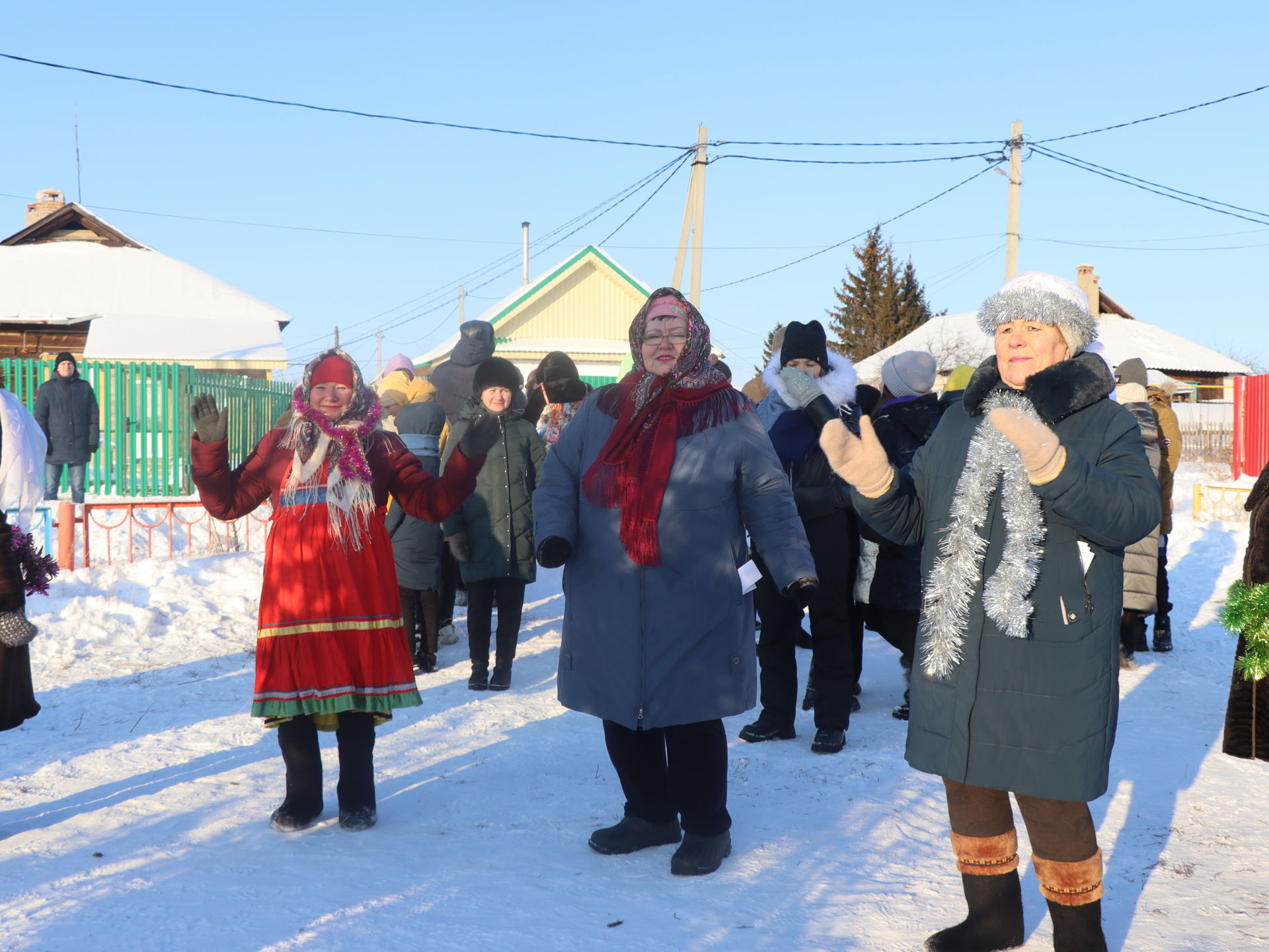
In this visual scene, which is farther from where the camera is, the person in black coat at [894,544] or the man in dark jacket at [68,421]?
the man in dark jacket at [68,421]

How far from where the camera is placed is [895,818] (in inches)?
164

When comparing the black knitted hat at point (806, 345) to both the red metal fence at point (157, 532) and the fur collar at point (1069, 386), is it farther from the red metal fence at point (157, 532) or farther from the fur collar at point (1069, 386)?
the red metal fence at point (157, 532)

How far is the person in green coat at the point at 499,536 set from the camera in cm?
629

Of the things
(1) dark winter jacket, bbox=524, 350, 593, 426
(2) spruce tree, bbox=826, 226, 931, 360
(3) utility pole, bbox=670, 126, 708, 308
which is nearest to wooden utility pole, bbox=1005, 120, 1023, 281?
(3) utility pole, bbox=670, 126, 708, 308

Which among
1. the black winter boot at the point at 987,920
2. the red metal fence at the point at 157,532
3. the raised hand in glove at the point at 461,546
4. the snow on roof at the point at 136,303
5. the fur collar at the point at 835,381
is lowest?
the black winter boot at the point at 987,920

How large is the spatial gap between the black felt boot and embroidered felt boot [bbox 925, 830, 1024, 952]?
209cm

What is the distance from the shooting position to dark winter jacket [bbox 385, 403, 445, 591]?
6.55 metres

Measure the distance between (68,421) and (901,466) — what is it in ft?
35.7

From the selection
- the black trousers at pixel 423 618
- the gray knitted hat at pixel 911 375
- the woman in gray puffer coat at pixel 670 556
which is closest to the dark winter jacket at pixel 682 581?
the woman in gray puffer coat at pixel 670 556

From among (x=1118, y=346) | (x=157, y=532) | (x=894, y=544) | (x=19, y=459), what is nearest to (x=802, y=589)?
(x=894, y=544)

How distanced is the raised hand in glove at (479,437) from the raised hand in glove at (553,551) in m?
0.46

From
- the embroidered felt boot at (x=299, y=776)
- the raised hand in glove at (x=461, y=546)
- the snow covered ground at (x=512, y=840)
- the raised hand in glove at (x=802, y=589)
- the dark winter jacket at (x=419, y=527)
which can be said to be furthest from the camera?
the dark winter jacket at (x=419, y=527)

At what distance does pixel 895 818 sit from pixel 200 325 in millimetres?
23564

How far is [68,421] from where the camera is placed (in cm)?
1258
